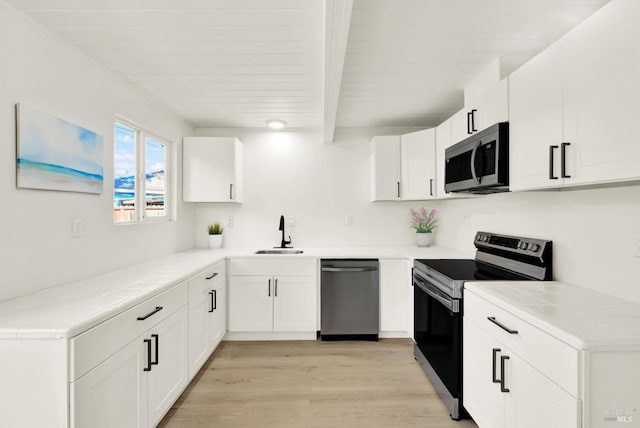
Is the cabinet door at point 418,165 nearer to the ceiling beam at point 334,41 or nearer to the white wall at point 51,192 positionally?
the ceiling beam at point 334,41

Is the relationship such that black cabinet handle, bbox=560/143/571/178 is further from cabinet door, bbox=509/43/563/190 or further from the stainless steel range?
the stainless steel range

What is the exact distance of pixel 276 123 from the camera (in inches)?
144

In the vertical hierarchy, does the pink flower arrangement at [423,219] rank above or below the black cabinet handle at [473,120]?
below

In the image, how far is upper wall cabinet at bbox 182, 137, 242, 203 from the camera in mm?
3586

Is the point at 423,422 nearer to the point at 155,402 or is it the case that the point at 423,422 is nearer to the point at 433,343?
the point at 433,343

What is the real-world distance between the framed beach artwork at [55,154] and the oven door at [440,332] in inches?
93.3

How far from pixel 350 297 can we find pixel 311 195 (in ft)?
4.26

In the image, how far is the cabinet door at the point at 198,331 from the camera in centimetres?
244

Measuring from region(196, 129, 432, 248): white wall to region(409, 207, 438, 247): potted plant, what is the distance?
10 centimetres

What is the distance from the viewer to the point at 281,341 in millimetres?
3381

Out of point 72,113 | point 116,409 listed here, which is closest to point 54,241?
point 72,113

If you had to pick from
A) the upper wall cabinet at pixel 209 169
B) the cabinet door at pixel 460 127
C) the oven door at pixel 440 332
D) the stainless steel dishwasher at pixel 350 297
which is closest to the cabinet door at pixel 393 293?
the stainless steel dishwasher at pixel 350 297

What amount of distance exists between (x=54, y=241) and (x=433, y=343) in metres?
2.48

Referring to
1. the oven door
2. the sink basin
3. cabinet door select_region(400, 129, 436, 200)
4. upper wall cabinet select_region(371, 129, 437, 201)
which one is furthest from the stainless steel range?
the sink basin
